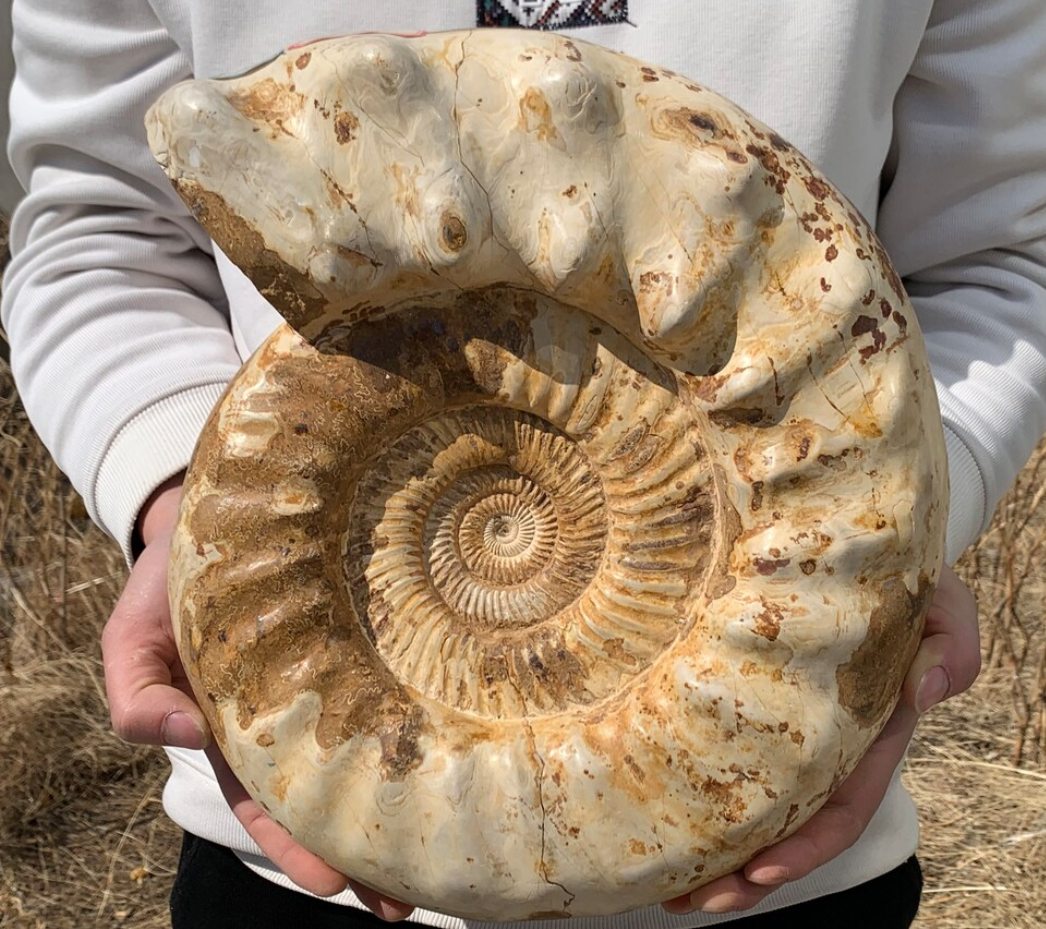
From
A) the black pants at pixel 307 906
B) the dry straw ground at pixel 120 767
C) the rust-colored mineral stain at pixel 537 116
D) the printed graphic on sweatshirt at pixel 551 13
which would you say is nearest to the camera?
the rust-colored mineral stain at pixel 537 116

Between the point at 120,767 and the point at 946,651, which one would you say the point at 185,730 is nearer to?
the point at 946,651

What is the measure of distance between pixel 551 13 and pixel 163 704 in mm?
632

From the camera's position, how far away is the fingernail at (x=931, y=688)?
780mm

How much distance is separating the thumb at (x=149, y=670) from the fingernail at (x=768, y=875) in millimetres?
418

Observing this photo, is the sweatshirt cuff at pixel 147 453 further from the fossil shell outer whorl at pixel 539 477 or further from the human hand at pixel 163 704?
the fossil shell outer whorl at pixel 539 477

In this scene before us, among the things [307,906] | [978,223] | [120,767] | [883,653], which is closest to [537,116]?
[883,653]

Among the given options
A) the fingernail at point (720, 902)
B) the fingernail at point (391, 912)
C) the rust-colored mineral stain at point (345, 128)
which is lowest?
the fingernail at point (391, 912)

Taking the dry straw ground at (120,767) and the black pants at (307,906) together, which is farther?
the dry straw ground at (120,767)

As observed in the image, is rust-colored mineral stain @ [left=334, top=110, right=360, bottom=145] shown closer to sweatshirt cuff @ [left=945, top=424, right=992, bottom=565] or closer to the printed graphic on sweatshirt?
the printed graphic on sweatshirt

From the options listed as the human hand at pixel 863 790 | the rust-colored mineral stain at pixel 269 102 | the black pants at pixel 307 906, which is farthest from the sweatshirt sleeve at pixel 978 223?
the rust-colored mineral stain at pixel 269 102

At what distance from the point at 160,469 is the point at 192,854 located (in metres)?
0.41

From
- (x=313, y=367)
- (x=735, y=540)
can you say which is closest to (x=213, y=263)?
(x=313, y=367)

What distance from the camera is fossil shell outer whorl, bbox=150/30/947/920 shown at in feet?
2.24

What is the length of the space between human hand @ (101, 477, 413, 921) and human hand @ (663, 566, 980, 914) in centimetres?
26
